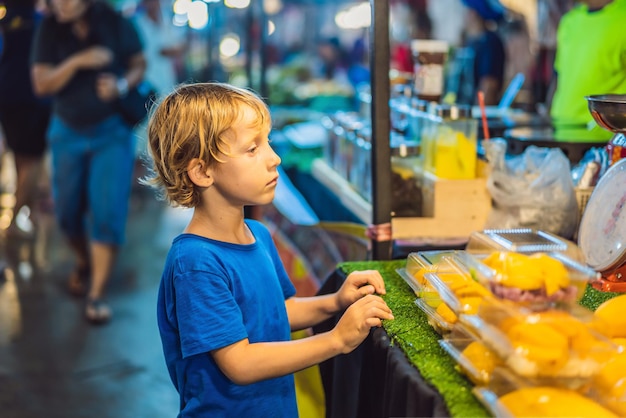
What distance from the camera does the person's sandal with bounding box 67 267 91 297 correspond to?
536cm

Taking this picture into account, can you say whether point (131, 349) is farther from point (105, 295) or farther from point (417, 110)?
point (417, 110)

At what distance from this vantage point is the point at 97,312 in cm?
479

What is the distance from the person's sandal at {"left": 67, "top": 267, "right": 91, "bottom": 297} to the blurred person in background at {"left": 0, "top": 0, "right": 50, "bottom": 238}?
1.38 m

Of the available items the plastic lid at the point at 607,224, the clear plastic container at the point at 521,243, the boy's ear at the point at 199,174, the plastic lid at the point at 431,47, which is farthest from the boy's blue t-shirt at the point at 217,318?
the plastic lid at the point at 431,47

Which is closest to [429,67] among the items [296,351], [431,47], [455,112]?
[431,47]

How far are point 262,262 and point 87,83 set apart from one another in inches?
130

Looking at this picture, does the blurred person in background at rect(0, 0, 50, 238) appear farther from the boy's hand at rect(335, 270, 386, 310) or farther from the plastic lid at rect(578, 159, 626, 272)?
the plastic lid at rect(578, 159, 626, 272)

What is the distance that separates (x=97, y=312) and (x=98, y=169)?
0.92 m

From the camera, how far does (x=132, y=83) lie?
15.8 ft

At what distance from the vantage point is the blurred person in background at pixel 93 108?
15.4 feet

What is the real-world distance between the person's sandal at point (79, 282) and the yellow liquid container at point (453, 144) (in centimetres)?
330

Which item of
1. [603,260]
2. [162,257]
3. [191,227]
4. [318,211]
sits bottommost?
[162,257]

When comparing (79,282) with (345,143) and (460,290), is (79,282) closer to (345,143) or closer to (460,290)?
(345,143)

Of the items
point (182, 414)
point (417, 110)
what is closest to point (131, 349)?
point (417, 110)
